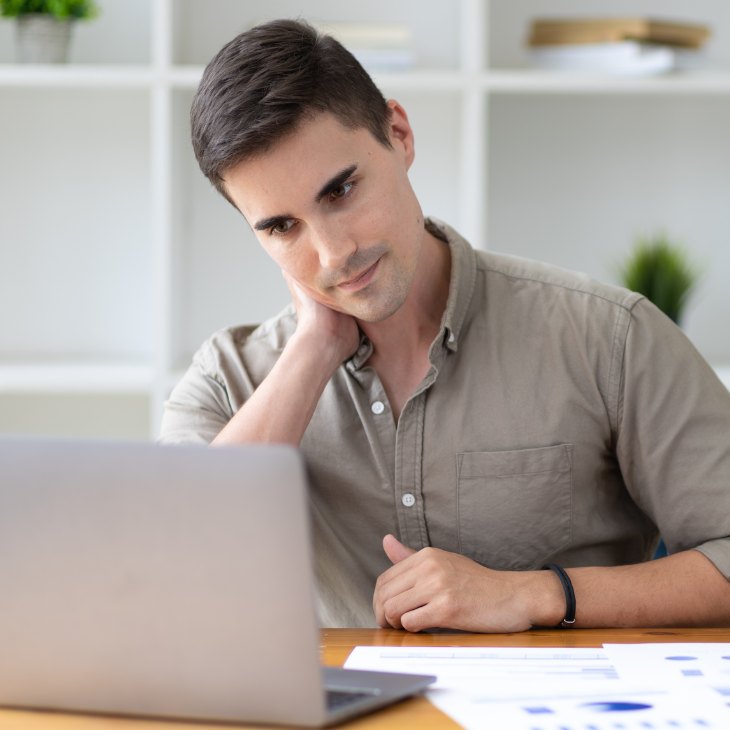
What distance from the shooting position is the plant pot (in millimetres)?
1947

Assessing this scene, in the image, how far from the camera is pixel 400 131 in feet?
4.23

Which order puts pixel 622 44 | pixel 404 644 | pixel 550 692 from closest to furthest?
pixel 550 692 → pixel 404 644 → pixel 622 44

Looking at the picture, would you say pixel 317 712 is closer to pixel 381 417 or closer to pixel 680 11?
pixel 381 417

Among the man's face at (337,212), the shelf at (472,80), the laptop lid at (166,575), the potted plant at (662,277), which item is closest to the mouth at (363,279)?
the man's face at (337,212)

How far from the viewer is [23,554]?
62cm

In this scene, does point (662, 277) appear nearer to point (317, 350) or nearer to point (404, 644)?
point (317, 350)

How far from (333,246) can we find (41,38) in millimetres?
1264

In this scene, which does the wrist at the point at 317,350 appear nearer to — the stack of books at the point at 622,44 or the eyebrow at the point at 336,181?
the eyebrow at the point at 336,181

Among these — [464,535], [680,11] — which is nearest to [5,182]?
[464,535]

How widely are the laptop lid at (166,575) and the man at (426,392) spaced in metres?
0.41

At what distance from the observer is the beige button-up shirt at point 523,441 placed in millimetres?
1151

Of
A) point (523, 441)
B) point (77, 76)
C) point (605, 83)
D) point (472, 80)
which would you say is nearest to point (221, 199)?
point (77, 76)

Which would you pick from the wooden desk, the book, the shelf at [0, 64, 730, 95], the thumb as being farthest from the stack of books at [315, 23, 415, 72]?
the wooden desk

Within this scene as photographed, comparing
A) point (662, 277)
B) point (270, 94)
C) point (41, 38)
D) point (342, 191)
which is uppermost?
point (41, 38)
